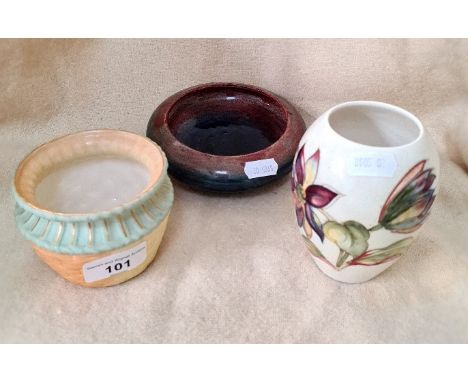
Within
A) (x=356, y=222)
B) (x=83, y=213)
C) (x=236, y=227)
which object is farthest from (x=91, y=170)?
(x=356, y=222)

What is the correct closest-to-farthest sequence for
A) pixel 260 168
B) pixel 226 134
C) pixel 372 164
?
pixel 372 164 → pixel 260 168 → pixel 226 134

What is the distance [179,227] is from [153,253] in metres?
0.10

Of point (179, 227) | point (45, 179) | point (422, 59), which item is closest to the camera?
point (45, 179)

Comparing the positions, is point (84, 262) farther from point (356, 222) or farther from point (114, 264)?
point (356, 222)

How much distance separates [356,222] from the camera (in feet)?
2.24

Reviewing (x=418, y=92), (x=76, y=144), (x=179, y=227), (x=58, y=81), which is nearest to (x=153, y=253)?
(x=179, y=227)

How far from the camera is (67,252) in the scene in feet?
2.27

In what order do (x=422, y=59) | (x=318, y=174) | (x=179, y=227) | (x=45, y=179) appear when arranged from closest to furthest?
(x=318, y=174)
(x=45, y=179)
(x=179, y=227)
(x=422, y=59)

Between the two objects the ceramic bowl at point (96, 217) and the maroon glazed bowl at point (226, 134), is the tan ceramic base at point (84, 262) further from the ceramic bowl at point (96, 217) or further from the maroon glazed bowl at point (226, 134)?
the maroon glazed bowl at point (226, 134)

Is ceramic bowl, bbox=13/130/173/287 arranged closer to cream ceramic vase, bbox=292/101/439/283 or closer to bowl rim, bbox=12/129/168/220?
bowl rim, bbox=12/129/168/220

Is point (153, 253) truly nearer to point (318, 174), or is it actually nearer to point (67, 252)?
point (67, 252)

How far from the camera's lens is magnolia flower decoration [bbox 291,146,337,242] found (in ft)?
2.26

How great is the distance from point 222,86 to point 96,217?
18.0 inches

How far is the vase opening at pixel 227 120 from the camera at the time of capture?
1.00 metres
